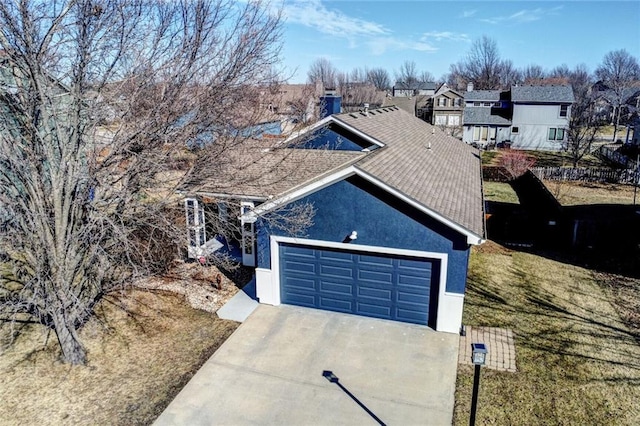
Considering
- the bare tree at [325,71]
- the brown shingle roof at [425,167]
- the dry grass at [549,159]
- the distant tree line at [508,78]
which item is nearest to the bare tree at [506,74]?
the distant tree line at [508,78]

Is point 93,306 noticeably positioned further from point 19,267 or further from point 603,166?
point 603,166

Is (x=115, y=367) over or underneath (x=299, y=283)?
underneath

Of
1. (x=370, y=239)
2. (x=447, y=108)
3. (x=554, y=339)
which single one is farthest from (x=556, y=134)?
(x=370, y=239)

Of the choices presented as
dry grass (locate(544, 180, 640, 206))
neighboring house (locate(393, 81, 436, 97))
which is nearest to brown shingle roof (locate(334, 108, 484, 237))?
dry grass (locate(544, 180, 640, 206))

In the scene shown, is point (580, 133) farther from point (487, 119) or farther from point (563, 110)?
point (487, 119)

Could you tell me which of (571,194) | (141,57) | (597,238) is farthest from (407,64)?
(141,57)

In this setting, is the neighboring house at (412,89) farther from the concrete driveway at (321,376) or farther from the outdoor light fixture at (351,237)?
the concrete driveway at (321,376)
